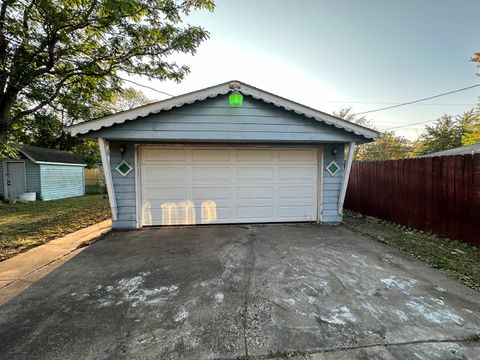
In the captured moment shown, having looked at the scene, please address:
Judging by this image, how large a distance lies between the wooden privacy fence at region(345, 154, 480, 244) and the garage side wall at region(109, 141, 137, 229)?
699 cm

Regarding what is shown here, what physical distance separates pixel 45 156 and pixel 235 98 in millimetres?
14510

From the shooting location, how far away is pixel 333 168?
6.03 metres

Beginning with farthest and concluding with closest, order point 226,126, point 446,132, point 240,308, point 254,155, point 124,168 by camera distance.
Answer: point 446,132, point 254,155, point 124,168, point 226,126, point 240,308

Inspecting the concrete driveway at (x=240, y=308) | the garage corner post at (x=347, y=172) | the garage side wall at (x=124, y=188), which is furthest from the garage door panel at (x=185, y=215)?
the garage corner post at (x=347, y=172)

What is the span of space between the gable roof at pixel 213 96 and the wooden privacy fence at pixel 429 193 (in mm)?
1439

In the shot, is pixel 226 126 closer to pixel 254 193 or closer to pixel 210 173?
pixel 210 173

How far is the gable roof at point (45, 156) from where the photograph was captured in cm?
1226

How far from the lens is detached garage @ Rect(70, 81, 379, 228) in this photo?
491 cm

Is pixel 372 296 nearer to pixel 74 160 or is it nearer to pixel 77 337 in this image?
pixel 77 337

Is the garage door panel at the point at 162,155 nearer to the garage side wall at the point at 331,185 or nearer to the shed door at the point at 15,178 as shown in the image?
the garage side wall at the point at 331,185

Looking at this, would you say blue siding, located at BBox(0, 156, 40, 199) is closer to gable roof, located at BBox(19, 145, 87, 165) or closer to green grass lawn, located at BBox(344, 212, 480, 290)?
Result: gable roof, located at BBox(19, 145, 87, 165)

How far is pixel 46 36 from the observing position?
19.8 feet

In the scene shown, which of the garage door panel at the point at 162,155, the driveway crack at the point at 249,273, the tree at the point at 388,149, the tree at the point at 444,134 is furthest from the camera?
the tree at the point at 388,149

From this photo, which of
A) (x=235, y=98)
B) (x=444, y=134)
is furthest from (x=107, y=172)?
(x=444, y=134)
